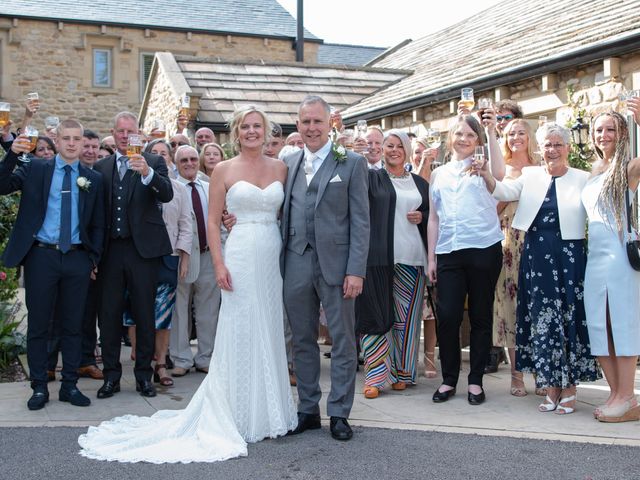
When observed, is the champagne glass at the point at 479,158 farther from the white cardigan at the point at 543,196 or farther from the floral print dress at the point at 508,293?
the floral print dress at the point at 508,293

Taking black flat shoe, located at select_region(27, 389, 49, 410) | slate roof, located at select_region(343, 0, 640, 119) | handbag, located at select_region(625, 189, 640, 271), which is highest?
slate roof, located at select_region(343, 0, 640, 119)

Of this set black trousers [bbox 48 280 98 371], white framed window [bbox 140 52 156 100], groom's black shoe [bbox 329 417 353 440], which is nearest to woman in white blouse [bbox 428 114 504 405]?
groom's black shoe [bbox 329 417 353 440]

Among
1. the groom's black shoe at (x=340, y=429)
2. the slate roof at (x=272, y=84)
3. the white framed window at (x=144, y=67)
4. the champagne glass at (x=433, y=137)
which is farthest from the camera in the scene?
the white framed window at (x=144, y=67)

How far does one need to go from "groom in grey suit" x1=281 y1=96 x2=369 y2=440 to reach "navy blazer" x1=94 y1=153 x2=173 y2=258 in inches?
54.7

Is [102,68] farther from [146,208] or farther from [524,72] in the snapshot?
[146,208]

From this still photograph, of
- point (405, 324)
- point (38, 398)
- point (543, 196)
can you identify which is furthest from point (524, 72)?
point (38, 398)

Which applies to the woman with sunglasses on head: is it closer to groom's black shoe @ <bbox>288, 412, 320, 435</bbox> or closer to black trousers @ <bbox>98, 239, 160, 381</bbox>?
groom's black shoe @ <bbox>288, 412, 320, 435</bbox>

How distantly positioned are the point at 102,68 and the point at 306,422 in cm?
2321

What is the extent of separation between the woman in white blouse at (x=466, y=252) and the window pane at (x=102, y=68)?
22.1m

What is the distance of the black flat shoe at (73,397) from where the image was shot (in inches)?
229

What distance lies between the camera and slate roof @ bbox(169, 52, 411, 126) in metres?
14.4

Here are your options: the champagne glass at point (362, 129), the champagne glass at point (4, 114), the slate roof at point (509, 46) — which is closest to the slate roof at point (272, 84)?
the slate roof at point (509, 46)

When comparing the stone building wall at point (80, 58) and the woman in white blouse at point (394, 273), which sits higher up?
the stone building wall at point (80, 58)

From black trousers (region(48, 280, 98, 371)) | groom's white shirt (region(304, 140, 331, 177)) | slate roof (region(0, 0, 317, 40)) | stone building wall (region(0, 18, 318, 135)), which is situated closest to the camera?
groom's white shirt (region(304, 140, 331, 177))
